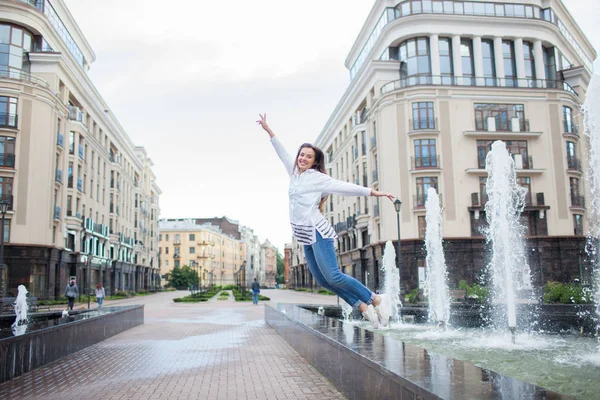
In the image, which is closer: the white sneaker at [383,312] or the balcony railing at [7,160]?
the white sneaker at [383,312]

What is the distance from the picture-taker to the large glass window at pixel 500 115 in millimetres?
41750

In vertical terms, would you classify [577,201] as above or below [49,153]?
below

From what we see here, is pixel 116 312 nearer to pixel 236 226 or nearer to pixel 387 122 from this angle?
pixel 387 122

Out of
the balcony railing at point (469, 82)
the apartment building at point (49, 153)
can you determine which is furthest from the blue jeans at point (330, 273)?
the balcony railing at point (469, 82)

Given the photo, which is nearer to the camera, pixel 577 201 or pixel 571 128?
pixel 577 201

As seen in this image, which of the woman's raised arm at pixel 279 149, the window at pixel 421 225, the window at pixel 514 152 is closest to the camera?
the woman's raised arm at pixel 279 149

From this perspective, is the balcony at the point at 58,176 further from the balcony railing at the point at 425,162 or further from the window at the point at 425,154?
the window at the point at 425,154

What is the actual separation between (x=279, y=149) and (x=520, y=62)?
42.2m

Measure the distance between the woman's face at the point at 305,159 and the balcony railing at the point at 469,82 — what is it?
122 ft

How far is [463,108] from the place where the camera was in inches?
1635

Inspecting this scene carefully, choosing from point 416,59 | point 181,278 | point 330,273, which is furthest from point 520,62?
point 181,278

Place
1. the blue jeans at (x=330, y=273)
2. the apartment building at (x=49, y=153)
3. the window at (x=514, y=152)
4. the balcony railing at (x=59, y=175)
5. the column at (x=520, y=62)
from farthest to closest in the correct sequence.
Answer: the column at (x=520, y=62) → the window at (x=514, y=152) → the balcony railing at (x=59, y=175) → the apartment building at (x=49, y=153) → the blue jeans at (x=330, y=273)

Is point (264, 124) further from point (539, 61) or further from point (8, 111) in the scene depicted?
point (539, 61)

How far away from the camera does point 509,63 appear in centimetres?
4341
